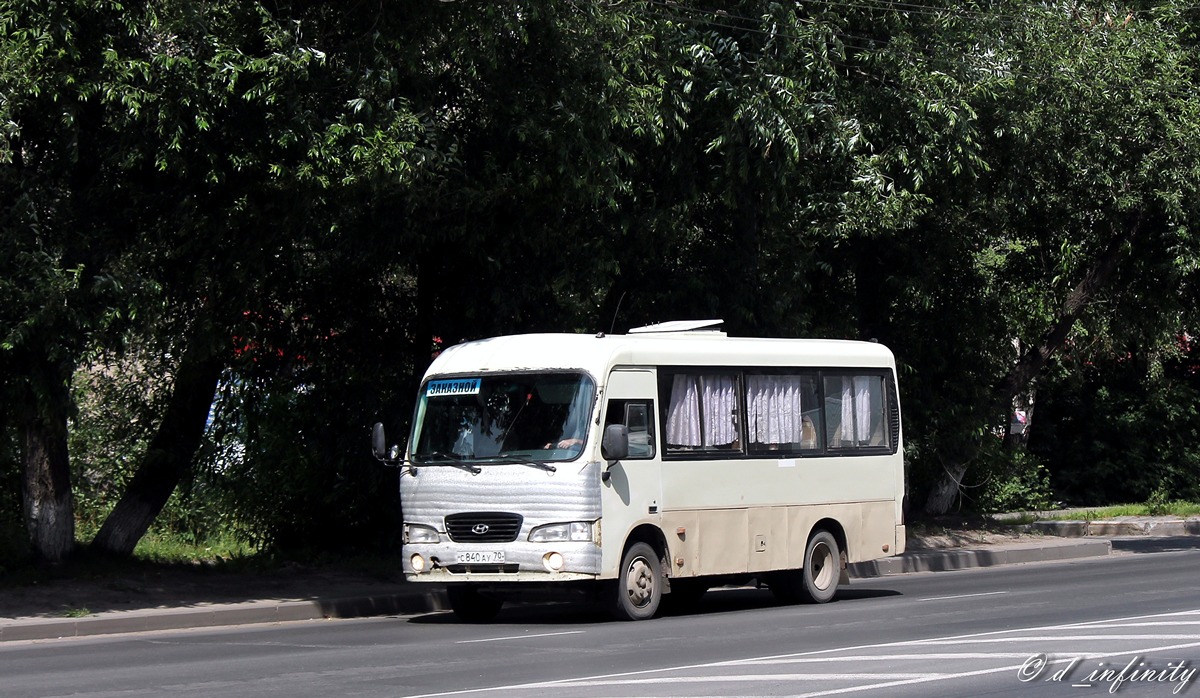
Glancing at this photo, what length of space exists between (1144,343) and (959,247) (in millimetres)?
6805

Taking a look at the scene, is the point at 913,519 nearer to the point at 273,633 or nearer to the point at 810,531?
the point at 810,531

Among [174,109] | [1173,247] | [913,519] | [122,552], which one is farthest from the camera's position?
[913,519]

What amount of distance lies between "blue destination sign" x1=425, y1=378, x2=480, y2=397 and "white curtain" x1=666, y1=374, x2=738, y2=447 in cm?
199

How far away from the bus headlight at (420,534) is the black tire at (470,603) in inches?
25.6

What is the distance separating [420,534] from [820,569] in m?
4.75

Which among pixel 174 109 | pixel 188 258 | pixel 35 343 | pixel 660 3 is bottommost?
pixel 35 343

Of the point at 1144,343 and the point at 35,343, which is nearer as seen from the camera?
the point at 35,343

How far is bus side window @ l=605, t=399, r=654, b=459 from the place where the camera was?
46.8 ft

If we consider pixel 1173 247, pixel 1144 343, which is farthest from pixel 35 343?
pixel 1144 343

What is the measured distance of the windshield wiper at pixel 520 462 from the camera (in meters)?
13.9

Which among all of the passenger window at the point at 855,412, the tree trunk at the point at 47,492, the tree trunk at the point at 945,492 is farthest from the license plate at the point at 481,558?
the tree trunk at the point at 945,492

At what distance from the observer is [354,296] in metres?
18.8

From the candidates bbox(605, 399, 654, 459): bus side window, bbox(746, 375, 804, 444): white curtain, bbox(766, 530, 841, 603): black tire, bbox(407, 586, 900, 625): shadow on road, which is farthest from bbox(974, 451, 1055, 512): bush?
bbox(605, 399, 654, 459): bus side window

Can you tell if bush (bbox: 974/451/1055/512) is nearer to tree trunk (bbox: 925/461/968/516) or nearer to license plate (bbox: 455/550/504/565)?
tree trunk (bbox: 925/461/968/516)
